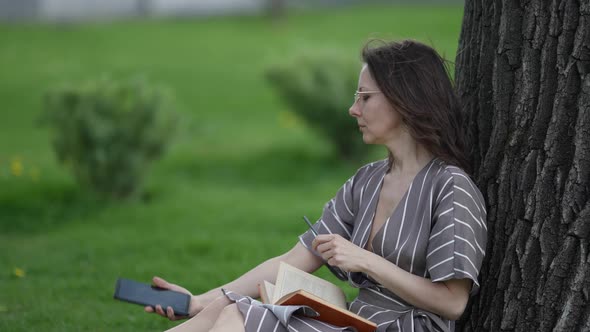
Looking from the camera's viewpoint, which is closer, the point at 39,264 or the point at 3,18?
the point at 39,264

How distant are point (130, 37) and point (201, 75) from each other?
3.52 metres

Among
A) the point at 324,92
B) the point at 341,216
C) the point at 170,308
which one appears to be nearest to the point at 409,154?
the point at 341,216

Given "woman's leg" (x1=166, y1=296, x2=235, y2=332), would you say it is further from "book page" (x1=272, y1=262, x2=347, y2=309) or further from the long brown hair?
the long brown hair

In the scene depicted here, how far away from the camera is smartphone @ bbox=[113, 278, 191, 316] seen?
299 cm

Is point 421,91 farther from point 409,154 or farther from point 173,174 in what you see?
point 173,174

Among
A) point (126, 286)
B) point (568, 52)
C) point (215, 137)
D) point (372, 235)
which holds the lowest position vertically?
point (215, 137)

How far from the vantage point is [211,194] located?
8.02m

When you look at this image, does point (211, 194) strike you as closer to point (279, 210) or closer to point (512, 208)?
point (279, 210)

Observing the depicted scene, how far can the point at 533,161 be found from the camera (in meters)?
2.86

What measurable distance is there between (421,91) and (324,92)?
5946 millimetres

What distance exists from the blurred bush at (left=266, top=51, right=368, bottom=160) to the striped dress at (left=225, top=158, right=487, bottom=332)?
584 cm

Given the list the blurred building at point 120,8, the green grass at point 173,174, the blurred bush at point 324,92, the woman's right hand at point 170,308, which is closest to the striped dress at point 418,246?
the woman's right hand at point 170,308

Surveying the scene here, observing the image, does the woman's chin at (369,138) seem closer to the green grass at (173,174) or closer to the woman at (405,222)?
the woman at (405,222)

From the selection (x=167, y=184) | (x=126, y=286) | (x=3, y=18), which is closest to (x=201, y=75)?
(x=167, y=184)
